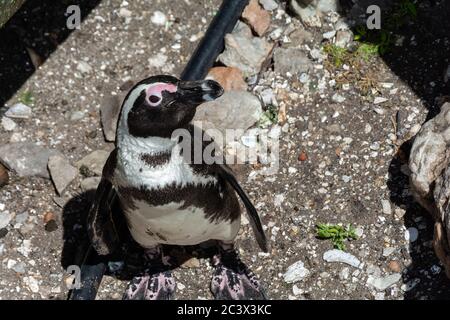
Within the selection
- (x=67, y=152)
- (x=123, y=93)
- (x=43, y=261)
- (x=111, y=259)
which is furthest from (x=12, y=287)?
(x=123, y=93)

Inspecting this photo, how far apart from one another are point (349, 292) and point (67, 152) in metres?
1.31

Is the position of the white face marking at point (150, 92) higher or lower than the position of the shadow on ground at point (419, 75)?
higher

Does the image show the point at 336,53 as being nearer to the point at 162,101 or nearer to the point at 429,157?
the point at 429,157

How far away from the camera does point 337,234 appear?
3434 mm

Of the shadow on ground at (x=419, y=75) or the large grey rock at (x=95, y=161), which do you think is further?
the large grey rock at (x=95, y=161)

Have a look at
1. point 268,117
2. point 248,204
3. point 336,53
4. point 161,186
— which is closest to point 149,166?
point 161,186

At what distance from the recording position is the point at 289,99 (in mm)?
3848

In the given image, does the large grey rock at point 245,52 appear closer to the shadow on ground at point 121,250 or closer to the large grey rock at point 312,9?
the large grey rock at point 312,9

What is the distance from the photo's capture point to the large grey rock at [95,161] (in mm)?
3683

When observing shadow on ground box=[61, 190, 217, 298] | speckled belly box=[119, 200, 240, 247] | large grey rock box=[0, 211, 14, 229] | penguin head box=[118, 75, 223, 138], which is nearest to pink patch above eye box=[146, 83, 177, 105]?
penguin head box=[118, 75, 223, 138]

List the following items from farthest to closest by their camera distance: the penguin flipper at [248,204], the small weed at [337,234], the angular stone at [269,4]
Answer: the angular stone at [269,4] < the small weed at [337,234] < the penguin flipper at [248,204]

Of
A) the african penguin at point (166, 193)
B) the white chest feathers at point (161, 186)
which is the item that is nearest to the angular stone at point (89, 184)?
the african penguin at point (166, 193)

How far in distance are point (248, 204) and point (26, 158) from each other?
1.09m

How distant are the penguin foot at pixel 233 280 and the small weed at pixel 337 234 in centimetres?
31
